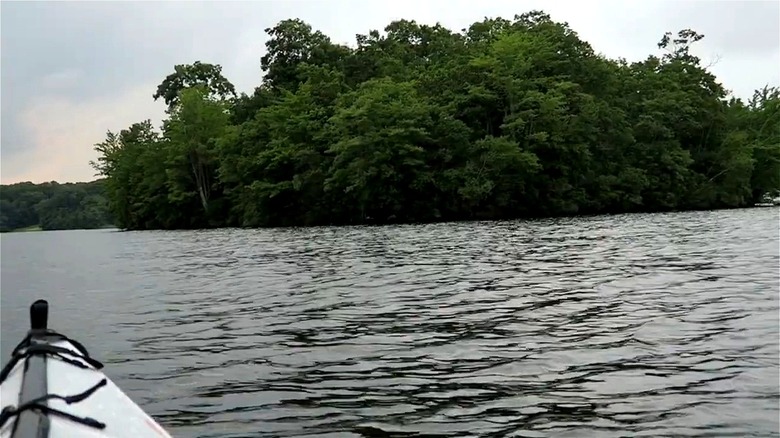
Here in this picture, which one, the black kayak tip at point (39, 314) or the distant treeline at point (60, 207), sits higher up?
the distant treeline at point (60, 207)

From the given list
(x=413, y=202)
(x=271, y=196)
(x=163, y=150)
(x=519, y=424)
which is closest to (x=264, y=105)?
(x=163, y=150)

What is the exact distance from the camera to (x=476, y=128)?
54.4m

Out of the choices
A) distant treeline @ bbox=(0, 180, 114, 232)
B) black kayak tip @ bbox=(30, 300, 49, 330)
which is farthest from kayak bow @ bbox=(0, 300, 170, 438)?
distant treeline @ bbox=(0, 180, 114, 232)

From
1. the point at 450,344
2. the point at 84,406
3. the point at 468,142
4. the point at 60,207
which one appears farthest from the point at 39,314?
the point at 60,207

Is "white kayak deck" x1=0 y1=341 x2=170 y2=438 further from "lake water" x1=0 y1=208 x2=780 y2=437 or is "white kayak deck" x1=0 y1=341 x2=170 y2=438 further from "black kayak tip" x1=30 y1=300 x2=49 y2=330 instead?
"lake water" x1=0 y1=208 x2=780 y2=437

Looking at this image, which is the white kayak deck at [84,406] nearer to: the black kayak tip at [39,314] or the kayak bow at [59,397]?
the kayak bow at [59,397]

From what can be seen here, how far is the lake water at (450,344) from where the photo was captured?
6113 mm

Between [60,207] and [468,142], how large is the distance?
64.5 meters

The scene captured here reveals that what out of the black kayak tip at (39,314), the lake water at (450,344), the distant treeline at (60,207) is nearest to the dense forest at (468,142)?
the distant treeline at (60,207)

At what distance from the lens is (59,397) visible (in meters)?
3.72

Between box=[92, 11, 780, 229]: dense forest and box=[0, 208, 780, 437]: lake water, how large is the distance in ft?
110

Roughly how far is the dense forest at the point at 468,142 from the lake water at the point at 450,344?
33582 mm

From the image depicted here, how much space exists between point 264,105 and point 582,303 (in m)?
59.7

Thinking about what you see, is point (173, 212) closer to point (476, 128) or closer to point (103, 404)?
Result: point (476, 128)
